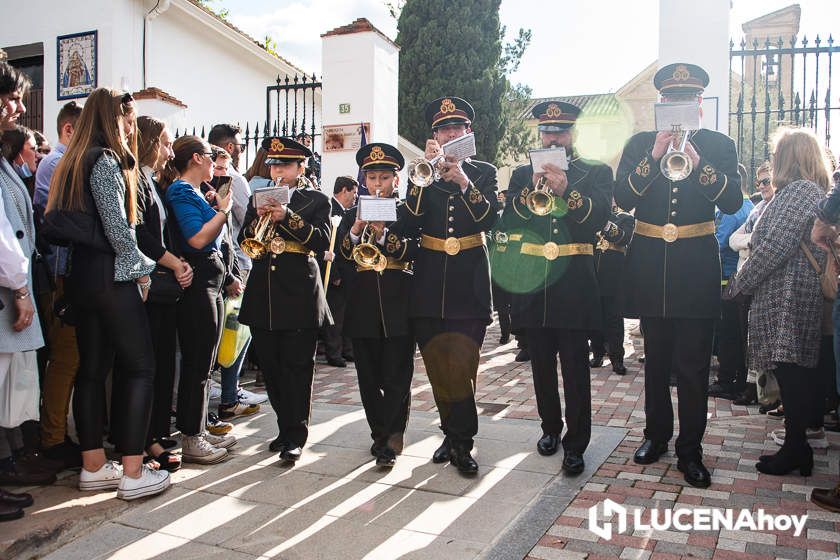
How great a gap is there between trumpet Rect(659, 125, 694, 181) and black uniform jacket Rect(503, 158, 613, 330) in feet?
1.38

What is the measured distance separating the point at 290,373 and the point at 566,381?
1.79 m

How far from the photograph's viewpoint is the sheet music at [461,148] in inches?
169

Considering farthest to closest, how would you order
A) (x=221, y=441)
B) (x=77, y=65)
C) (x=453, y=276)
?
(x=77, y=65)
(x=221, y=441)
(x=453, y=276)

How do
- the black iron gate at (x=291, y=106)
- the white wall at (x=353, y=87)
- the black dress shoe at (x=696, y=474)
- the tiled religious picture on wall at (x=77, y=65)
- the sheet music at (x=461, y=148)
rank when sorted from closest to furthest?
the black dress shoe at (x=696, y=474)
the sheet music at (x=461, y=148)
the white wall at (x=353, y=87)
the black iron gate at (x=291, y=106)
the tiled religious picture on wall at (x=77, y=65)

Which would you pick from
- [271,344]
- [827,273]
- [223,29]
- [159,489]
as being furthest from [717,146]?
[223,29]

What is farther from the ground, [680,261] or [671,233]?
[671,233]

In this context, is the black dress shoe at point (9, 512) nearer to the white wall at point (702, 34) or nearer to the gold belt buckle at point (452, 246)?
the gold belt buckle at point (452, 246)

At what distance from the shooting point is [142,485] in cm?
412

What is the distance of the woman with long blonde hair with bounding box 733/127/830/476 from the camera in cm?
441

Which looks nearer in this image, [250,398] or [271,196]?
[271,196]

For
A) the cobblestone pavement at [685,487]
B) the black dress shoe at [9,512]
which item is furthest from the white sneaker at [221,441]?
the cobblestone pavement at [685,487]

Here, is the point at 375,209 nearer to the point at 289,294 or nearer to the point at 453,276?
the point at 453,276

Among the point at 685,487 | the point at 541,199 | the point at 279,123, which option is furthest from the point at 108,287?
the point at 279,123

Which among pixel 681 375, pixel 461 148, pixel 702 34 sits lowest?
pixel 681 375
